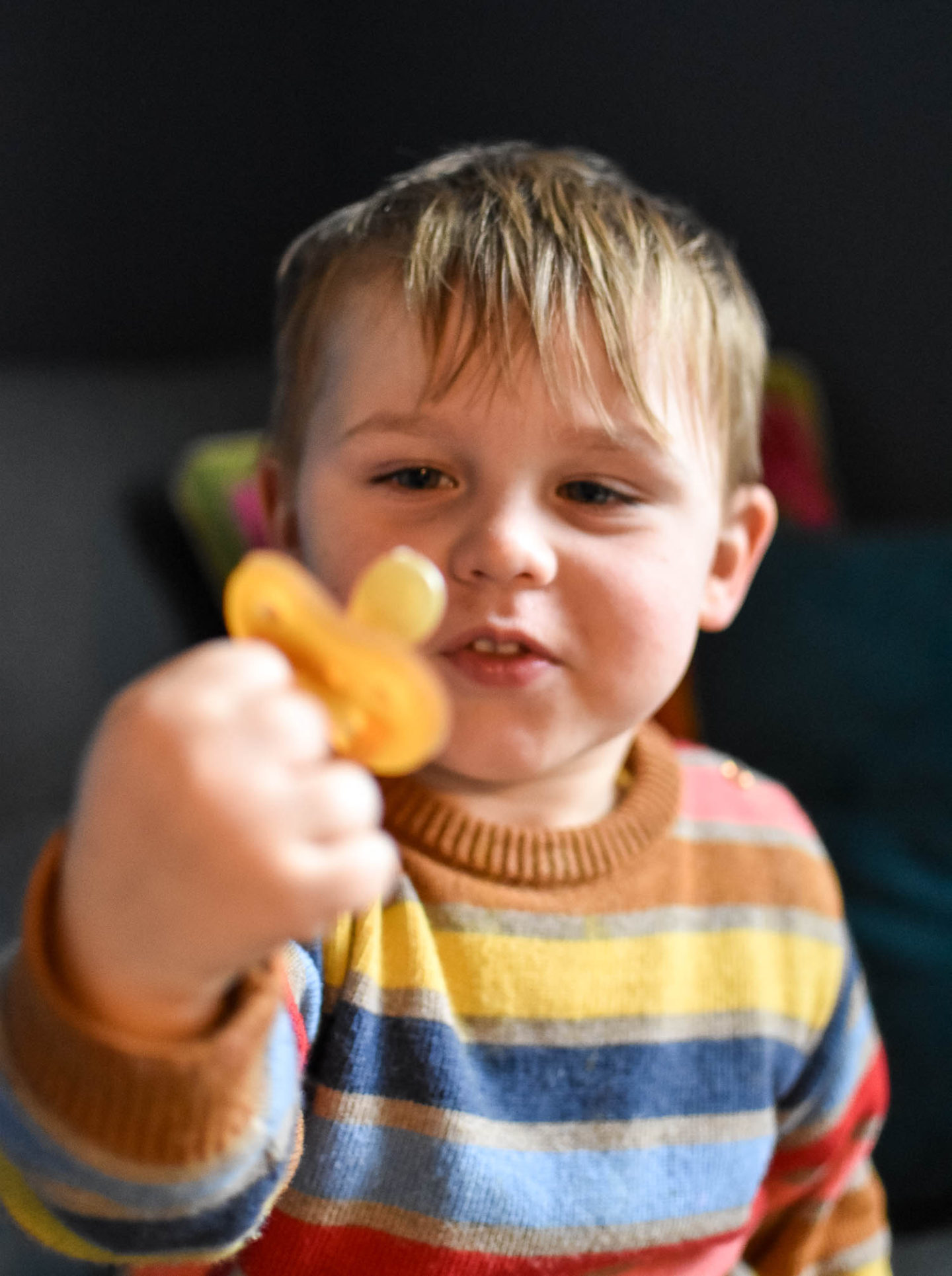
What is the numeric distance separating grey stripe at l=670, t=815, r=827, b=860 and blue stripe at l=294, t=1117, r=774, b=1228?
0.20 metres

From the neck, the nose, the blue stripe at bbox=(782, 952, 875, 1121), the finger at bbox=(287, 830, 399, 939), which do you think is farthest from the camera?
the blue stripe at bbox=(782, 952, 875, 1121)

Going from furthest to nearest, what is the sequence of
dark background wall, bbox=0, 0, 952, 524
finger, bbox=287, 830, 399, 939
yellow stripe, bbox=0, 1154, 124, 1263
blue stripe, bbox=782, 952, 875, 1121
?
dark background wall, bbox=0, 0, 952, 524
blue stripe, bbox=782, 952, 875, 1121
yellow stripe, bbox=0, 1154, 124, 1263
finger, bbox=287, 830, 399, 939

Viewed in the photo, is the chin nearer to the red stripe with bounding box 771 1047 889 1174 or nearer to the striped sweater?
the striped sweater

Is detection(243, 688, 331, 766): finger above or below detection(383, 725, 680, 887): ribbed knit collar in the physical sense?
above

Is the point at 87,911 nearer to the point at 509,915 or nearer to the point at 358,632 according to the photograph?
the point at 358,632

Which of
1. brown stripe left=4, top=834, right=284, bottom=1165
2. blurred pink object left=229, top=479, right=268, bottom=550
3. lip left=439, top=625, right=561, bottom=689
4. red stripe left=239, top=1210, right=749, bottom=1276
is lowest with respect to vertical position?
red stripe left=239, top=1210, right=749, bottom=1276

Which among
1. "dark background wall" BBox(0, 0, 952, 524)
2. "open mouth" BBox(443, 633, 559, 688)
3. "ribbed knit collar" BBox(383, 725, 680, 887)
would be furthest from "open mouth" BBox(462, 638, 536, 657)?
"dark background wall" BBox(0, 0, 952, 524)

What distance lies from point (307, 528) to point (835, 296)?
1.02 meters

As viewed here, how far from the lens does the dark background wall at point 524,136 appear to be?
4.37 ft

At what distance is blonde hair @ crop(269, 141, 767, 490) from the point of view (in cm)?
65

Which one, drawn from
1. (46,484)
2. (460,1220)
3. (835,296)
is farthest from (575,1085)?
(835,296)

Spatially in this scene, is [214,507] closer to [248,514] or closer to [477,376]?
[248,514]

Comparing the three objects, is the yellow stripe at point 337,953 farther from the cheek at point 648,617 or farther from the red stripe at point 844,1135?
the red stripe at point 844,1135

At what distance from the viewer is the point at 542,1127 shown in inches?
26.8
